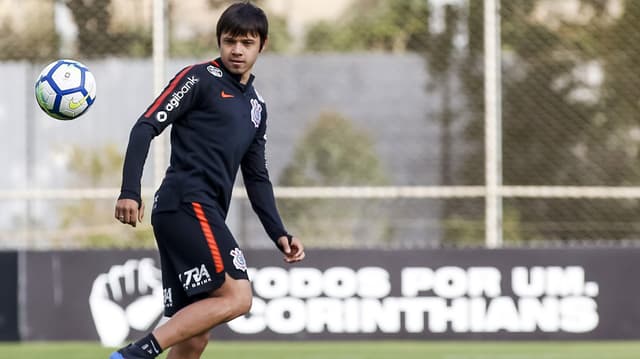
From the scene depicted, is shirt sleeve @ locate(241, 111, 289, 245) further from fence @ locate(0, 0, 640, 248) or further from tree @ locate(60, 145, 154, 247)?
tree @ locate(60, 145, 154, 247)

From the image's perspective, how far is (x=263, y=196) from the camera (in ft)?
21.7

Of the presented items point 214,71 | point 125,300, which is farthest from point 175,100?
point 125,300

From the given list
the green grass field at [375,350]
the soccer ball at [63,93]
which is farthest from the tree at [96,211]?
the soccer ball at [63,93]

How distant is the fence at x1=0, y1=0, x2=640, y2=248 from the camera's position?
37.6ft

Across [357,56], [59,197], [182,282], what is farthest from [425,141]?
[182,282]

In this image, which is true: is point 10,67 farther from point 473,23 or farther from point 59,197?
point 473,23

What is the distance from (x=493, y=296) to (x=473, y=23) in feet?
8.35

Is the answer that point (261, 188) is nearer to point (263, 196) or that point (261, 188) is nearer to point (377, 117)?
point (263, 196)

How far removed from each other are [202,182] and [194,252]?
0.31 meters

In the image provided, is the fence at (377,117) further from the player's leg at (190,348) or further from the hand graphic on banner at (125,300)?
the player's leg at (190,348)

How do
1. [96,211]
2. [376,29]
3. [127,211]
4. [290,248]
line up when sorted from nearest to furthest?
[127,211]
[290,248]
[96,211]
[376,29]

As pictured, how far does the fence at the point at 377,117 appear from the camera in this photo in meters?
11.4

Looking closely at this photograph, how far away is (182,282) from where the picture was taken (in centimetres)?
599

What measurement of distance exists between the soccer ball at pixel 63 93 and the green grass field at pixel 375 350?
10.2ft
